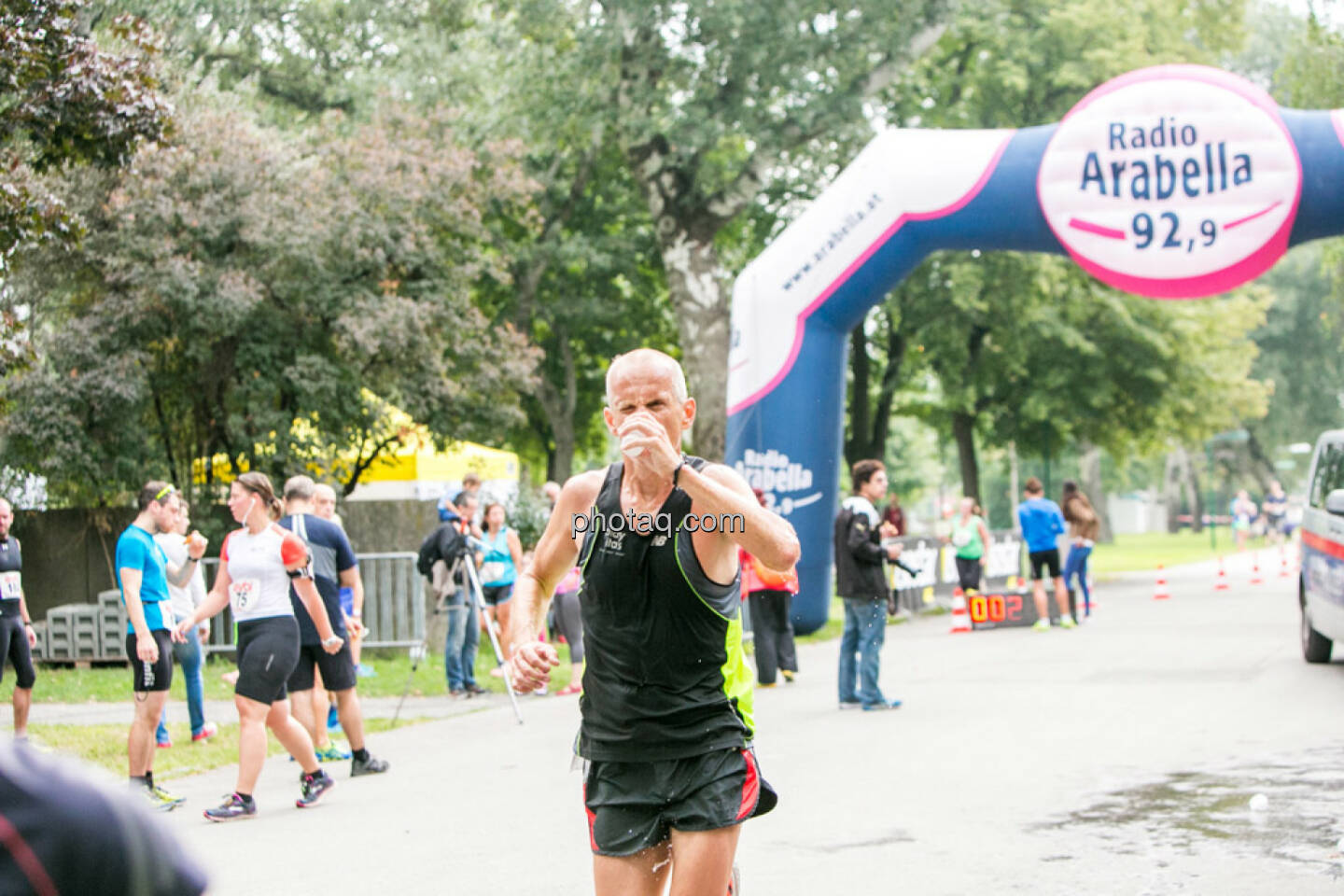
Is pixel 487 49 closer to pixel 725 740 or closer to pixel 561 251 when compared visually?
pixel 561 251

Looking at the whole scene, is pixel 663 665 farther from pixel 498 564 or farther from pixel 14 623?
pixel 498 564

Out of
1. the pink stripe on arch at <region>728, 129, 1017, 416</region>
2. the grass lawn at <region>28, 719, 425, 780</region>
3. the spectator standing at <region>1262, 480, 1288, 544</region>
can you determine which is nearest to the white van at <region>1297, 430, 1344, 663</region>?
the pink stripe on arch at <region>728, 129, 1017, 416</region>

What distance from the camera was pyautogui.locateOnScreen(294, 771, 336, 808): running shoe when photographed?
8461mm

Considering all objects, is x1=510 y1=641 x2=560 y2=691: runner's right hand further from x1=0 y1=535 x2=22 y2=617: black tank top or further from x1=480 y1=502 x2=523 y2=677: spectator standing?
x1=480 y1=502 x2=523 y2=677: spectator standing

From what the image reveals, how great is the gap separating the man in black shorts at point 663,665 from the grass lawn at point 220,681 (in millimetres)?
10712

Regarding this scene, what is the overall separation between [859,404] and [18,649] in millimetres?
24626

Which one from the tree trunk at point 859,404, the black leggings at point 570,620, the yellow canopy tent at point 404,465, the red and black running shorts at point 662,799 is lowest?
the black leggings at point 570,620

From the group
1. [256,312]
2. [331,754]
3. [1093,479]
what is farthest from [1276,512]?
[331,754]

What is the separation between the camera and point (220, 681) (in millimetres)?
15234

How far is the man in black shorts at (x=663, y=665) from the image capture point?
3598 mm

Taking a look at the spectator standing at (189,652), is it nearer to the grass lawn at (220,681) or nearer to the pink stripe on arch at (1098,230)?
the grass lawn at (220,681)

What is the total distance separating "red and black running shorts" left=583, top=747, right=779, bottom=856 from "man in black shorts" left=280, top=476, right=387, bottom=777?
580cm

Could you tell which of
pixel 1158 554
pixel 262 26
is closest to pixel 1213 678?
pixel 262 26

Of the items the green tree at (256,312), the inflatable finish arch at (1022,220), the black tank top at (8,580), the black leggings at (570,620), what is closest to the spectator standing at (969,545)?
the inflatable finish arch at (1022,220)
